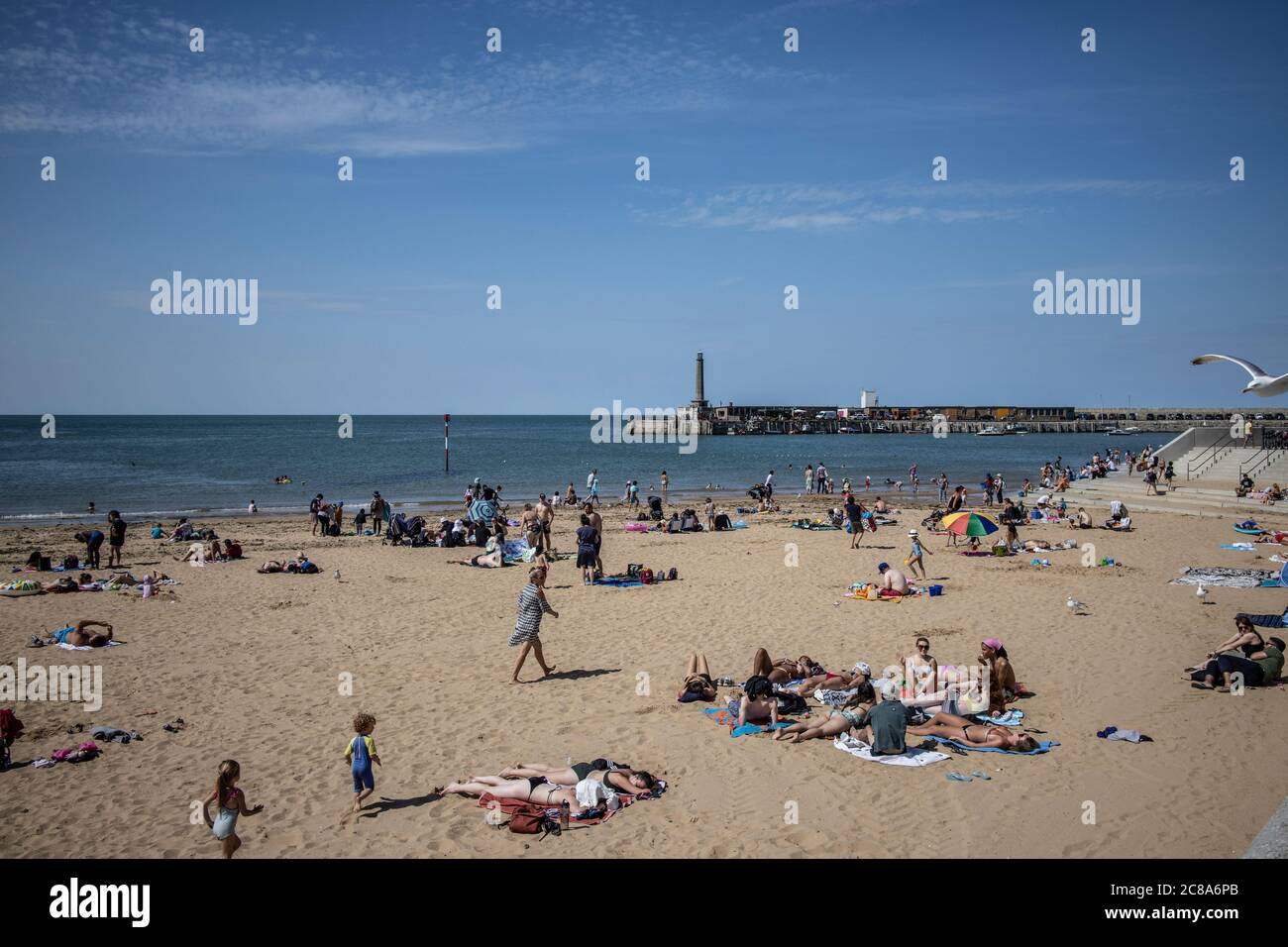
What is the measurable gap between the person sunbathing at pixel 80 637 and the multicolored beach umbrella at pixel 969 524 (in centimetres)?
1617

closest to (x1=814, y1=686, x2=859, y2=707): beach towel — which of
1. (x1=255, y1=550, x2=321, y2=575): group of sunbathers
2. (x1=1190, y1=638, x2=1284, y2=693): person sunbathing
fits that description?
(x1=1190, y1=638, x2=1284, y2=693): person sunbathing

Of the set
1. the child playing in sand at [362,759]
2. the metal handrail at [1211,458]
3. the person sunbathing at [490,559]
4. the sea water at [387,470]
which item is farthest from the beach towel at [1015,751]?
the metal handrail at [1211,458]

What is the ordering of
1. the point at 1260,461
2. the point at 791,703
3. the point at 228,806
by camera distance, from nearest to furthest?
the point at 228,806
the point at 791,703
the point at 1260,461

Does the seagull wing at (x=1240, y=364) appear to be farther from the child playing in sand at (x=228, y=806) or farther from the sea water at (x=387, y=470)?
the sea water at (x=387, y=470)

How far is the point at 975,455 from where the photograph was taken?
76.4 meters

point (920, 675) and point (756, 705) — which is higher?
point (920, 675)

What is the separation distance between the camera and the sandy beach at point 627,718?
6168mm

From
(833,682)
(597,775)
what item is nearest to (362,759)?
(597,775)

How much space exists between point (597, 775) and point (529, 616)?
3374 millimetres

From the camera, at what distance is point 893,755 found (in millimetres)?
7500

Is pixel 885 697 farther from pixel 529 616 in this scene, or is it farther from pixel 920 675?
pixel 529 616

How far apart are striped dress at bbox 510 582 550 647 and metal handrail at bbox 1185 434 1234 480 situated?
107 feet
